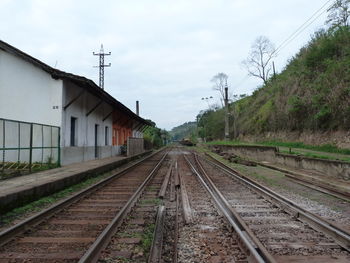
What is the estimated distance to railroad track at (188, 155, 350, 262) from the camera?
4.22 m

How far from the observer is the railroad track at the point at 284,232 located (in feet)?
13.8

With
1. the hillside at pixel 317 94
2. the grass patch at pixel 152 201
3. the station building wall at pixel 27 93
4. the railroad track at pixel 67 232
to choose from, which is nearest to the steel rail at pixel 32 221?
the railroad track at pixel 67 232

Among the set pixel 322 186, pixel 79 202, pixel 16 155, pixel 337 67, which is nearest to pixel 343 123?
pixel 337 67

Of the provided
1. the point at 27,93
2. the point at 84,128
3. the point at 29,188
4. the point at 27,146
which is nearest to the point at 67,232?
the point at 29,188

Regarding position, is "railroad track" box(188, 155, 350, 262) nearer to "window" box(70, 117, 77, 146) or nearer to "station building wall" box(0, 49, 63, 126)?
"station building wall" box(0, 49, 63, 126)

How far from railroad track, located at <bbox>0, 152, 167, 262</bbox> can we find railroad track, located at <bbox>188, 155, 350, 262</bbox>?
87.9 inches

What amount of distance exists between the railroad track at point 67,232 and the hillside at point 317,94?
16082 mm

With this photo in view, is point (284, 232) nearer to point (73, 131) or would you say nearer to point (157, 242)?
point (157, 242)

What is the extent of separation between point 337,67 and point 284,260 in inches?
786

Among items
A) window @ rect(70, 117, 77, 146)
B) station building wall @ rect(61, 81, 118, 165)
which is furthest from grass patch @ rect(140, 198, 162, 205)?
window @ rect(70, 117, 77, 146)

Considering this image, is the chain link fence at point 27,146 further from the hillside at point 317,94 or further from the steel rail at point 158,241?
the hillside at point 317,94

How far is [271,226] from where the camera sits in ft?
18.5

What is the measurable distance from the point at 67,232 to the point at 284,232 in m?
3.91

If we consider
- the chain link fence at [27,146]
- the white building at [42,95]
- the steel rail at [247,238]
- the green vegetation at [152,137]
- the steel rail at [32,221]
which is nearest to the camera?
the steel rail at [247,238]
